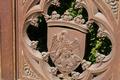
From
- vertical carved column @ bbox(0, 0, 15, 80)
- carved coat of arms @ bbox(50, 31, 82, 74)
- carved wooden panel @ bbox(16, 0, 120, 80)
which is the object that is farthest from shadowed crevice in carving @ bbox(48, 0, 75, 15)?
vertical carved column @ bbox(0, 0, 15, 80)

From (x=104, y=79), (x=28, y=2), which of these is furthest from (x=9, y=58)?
(x=104, y=79)

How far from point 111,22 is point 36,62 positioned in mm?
596

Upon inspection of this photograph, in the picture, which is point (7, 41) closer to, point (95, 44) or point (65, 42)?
point (65, 42)

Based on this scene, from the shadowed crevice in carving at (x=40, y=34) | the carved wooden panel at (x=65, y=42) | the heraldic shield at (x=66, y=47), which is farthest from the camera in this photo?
the shadowed crevice in carving at (x=40, y=34)

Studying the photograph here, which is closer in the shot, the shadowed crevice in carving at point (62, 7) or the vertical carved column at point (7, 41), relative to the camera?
the shadowed crevice in carving at point (62, 7)

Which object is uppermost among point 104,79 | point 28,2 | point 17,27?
point 28,2

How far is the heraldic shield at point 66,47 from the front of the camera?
2271mm

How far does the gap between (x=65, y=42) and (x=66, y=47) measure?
31 millimetres

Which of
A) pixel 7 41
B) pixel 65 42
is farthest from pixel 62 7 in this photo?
pixel 7 41

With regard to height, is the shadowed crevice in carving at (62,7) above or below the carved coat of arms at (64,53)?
above

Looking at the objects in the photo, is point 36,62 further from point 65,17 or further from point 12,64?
point 65,17

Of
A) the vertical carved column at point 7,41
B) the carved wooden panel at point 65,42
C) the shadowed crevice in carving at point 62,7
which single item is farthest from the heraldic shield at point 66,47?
the vertical carved column at point 7,41

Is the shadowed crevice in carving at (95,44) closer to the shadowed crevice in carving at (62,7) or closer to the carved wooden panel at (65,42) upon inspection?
the carved wooden panel at (65,42)

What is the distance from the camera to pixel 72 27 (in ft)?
7.43
